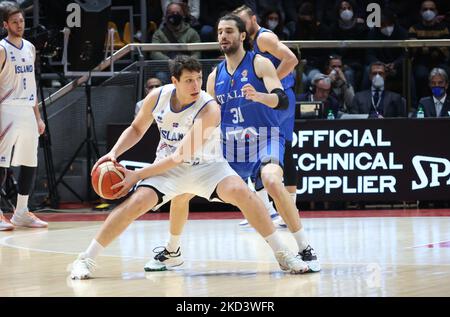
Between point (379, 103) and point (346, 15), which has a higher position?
point (346, 15)

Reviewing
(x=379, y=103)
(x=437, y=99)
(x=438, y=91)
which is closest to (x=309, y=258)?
(x=379, y=103)

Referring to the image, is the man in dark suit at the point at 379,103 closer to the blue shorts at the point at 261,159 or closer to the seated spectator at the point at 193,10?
the seated spectator at the point at 193,10

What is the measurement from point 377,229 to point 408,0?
612 centimetres

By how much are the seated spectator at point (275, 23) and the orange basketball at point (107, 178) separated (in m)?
7.92

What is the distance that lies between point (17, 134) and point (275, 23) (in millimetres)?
4893

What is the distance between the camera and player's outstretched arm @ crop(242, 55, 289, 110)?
7.15 metres

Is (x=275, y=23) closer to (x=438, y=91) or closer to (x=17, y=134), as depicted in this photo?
(x=438, y=91)

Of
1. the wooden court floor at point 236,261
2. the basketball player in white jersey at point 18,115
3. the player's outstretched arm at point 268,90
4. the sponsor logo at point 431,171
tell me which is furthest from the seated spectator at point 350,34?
the player's outstretched arm at point 268,90

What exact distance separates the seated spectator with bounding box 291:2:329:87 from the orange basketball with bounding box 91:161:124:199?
23.7 feet

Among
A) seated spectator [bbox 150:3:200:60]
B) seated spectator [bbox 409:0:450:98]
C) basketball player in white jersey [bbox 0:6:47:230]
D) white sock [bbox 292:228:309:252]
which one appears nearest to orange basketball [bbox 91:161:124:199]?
white sock [bbox 292:228:309:252]

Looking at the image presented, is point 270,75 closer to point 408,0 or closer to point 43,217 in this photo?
point 43,217

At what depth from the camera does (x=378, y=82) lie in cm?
1320
